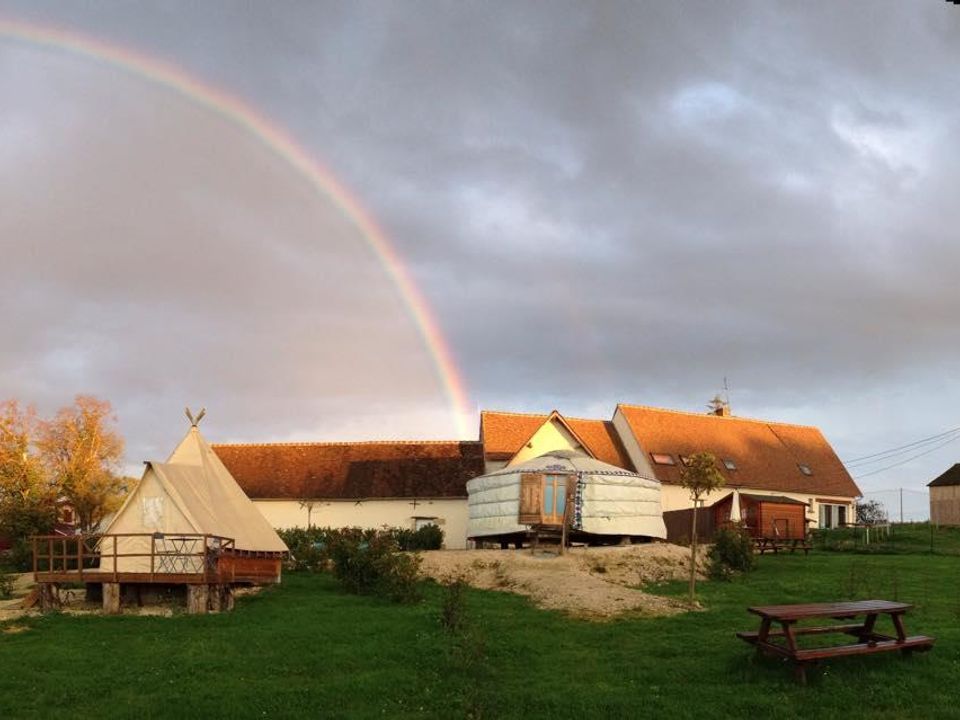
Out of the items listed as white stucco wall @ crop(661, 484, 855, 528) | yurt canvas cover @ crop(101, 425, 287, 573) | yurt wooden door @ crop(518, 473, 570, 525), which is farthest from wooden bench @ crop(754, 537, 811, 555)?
yurt canvas cover @ crop(101, 425, 287, 573)

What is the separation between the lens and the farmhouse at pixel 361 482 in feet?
145

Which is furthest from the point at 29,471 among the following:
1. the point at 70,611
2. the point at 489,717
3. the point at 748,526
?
→ the point at 489,717

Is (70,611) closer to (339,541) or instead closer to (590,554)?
(339,541)

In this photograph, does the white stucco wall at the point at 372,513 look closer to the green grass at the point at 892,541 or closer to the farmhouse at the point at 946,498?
the green grass at the point at 892,541

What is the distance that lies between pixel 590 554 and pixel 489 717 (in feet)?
57.1

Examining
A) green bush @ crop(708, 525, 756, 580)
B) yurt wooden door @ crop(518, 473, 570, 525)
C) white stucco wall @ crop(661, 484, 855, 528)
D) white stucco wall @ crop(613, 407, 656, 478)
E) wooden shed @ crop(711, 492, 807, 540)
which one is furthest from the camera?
white stucco wall @ crop(613, 407, 656, 478)

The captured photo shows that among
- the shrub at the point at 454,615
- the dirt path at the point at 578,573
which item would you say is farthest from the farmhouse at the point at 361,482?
the shrub at the point at 454,615

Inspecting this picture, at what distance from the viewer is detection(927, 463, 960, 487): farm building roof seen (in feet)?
181

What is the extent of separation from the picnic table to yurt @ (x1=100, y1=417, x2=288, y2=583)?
1271cm

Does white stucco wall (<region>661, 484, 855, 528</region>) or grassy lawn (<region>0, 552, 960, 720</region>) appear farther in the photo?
white stucco wall (<region>661, 484, 855, 528</region>)

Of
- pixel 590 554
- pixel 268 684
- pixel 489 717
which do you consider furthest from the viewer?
pixel 590 554

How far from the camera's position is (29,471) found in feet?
157

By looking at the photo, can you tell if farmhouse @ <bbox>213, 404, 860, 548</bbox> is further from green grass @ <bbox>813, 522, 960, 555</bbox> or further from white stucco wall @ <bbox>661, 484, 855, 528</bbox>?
green grass @ <bbox>813, 522, 960, 555</bbox>

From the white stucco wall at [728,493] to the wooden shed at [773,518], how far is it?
2.88m
